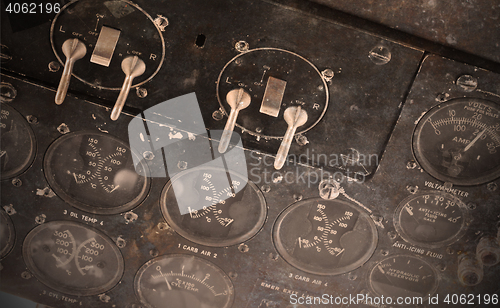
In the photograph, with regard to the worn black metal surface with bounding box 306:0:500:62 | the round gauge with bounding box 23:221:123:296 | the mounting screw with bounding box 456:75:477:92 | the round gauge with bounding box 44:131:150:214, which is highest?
the worn black metal surface with bounding box 306:0:500:62

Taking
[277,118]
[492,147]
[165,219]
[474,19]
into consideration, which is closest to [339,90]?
[277,118]

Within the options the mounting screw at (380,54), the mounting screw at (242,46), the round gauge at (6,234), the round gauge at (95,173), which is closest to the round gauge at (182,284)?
the round gauge at (95,173)

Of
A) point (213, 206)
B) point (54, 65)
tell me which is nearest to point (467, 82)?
point (213, 206)

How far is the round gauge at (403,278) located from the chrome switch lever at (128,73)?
49.5 inches

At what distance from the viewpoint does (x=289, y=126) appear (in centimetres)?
132

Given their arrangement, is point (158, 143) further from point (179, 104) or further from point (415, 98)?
point (415, 98)

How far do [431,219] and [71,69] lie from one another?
1.53 m

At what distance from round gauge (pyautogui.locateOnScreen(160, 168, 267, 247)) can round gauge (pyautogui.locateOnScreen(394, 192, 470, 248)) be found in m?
0.59

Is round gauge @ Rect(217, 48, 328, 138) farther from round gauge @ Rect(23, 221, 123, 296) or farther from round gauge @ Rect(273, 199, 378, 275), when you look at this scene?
round gauge @ Rect(23, 221, 123, 296)

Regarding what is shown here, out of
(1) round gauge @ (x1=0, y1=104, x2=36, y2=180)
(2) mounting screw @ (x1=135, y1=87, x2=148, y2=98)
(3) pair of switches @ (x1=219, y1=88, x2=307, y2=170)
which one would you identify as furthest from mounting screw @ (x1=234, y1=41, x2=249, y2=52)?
(1) round gauge @ (x1=0, y1=104, x2=36, y2=180)

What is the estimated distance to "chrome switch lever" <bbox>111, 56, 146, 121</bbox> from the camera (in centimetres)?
129

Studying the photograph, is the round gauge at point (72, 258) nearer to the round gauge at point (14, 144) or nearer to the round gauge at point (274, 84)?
the round gauge at point (14, 144)

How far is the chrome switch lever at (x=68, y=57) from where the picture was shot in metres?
1.29

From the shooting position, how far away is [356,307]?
5.45ft
